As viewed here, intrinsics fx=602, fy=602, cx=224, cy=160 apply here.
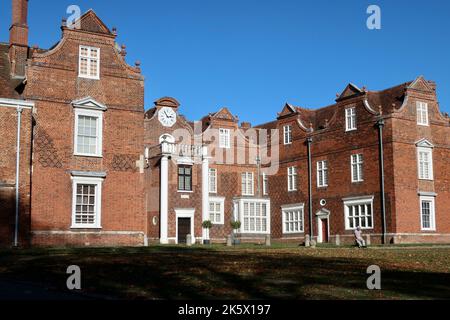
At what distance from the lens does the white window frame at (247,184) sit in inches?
2093

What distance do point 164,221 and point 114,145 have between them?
1146 centimetres

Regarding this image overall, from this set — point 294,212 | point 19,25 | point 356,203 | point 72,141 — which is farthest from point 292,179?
point 19,25

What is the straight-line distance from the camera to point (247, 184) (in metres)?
53.3

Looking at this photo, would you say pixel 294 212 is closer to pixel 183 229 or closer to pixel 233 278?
pixel 183 229

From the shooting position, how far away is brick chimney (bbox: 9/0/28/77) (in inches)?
1316

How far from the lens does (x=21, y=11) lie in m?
34.7

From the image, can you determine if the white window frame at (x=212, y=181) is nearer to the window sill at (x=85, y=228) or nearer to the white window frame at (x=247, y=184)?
the white window frame at (x=247, y=184)

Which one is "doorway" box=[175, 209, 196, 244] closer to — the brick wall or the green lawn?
the brick wall

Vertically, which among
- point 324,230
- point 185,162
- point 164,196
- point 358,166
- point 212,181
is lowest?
point 324,230

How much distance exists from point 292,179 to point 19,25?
25418 mm

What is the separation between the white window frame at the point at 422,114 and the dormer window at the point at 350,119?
454 centimetres

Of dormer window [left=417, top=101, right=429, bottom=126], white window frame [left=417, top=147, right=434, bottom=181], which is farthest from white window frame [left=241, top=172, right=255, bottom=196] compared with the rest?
dormer window [left=417, top=101, right=429, bottom=126]

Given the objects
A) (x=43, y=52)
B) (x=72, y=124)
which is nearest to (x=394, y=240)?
(x=72, y=124)

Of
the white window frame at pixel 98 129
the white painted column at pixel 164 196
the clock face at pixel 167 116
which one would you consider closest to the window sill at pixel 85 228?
the white window frame at pixel 98 129
